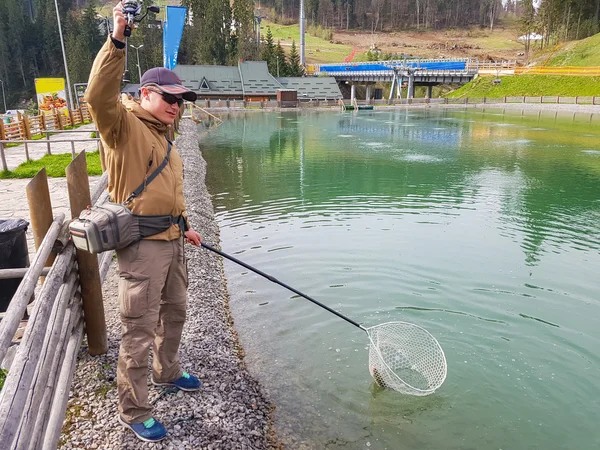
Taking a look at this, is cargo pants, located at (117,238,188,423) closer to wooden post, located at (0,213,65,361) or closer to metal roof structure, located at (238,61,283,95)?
wooden post, located at (0,213,65,361)

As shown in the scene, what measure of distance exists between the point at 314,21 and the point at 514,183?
6726 inches

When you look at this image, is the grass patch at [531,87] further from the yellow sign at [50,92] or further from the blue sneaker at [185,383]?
the blue sneaker at [185,383]

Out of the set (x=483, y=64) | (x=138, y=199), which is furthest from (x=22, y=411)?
(x=483, y=64)

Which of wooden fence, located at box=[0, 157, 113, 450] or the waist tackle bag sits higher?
the waist tackle bag

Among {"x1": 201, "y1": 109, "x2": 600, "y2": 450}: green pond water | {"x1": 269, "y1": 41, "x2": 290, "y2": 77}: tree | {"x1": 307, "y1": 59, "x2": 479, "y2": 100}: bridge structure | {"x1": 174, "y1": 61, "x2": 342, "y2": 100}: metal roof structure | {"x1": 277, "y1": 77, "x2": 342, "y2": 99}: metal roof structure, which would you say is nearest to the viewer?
{"x1": 201, "y1": 109, "x2": 600, "y2": 450}: green pond water

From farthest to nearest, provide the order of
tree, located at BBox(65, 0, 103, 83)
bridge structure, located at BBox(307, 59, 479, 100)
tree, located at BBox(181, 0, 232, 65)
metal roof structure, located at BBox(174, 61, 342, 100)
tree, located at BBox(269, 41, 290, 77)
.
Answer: tree, located at BBox(181, 0, 232, 65)
tree, located at BBox(269, 41, 290, 77)
tree, located at BBox(65, 0, 103, 83)
bridge structure, located at BBox(307, 59, 479, 100)
metal roof structure, located at BBox(174, 61, 342, 100)

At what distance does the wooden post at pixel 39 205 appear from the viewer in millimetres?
4062

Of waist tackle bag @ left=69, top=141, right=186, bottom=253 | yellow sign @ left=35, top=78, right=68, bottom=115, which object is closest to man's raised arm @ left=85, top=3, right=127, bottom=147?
waist tackle bag @ left=69, top=141, right=186, bottom=253

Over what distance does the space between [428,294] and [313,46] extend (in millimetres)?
146605

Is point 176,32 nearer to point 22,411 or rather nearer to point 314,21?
point 22,411

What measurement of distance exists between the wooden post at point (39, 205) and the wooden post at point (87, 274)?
20cm

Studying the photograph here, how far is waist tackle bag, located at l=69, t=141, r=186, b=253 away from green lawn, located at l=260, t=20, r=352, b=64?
406ft

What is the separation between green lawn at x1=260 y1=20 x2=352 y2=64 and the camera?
130375mm

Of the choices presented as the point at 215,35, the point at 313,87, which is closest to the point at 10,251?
the point at 313,87
